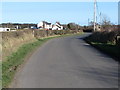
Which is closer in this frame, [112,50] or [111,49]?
[112,50]

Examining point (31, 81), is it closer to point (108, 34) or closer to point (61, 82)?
Result: point (61, 82)

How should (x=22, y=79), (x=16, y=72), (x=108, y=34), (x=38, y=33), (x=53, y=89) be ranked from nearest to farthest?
1. (x=53, y=89)
2. (x=22, y=79)
3. (x=16, y=72)
4. (x=108, y=34)
5. (x=38, y=33)

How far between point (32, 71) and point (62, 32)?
75.5m

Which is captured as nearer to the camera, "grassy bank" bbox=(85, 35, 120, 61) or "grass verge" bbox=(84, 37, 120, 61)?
"grass verge" bbox=(84, 37, 120, 61)

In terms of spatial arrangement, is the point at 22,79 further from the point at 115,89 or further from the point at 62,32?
the point at 62,32

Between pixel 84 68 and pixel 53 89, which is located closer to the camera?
pixel 53 89

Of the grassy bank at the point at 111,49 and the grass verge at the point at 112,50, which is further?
the grassy bank at the point at 111,49

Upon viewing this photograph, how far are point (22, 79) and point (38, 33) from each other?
46.5 m

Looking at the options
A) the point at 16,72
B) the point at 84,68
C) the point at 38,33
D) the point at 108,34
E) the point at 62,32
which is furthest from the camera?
Answer: the point at 62,32

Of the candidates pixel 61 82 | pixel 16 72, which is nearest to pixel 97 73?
pixel 61 82

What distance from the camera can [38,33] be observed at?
188 ft

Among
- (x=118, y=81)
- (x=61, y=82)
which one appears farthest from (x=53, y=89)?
(x=118, y=81)

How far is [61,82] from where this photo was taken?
A: 33.7 feet

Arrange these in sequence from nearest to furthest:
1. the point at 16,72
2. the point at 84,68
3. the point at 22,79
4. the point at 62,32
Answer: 1. the point at 22,79
2. the point at 16,72
3. the point at 84,68
4. the point at 62,32
